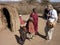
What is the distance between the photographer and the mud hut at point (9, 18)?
16.1 meters

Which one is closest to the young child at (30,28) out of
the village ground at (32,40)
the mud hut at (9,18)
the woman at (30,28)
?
the woman at (30,28)

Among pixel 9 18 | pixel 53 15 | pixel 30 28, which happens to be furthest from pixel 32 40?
pixel 9 18

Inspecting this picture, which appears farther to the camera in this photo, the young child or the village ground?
the young child

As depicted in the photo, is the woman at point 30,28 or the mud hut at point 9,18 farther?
the mud hut at point 9,18

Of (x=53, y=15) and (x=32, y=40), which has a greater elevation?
(x=53, y=15)

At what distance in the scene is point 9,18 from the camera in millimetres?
17078

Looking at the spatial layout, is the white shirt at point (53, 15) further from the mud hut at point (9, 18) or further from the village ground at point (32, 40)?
the mud hut at point (9, 18)

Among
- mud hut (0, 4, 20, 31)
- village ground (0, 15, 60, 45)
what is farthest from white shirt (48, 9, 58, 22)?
mud hut (0, 4, 20, 31)

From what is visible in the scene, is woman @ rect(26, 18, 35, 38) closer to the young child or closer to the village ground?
the young child

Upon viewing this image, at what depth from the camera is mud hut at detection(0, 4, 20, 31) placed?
1609 cm

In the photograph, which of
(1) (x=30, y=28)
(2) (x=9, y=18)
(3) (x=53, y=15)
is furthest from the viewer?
(2) (x=9, y=18)

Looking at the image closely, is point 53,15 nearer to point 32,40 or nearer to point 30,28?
point 32,40

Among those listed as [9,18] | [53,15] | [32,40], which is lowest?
[32,40]

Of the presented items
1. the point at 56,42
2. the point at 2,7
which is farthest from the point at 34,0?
the point at 56,42
